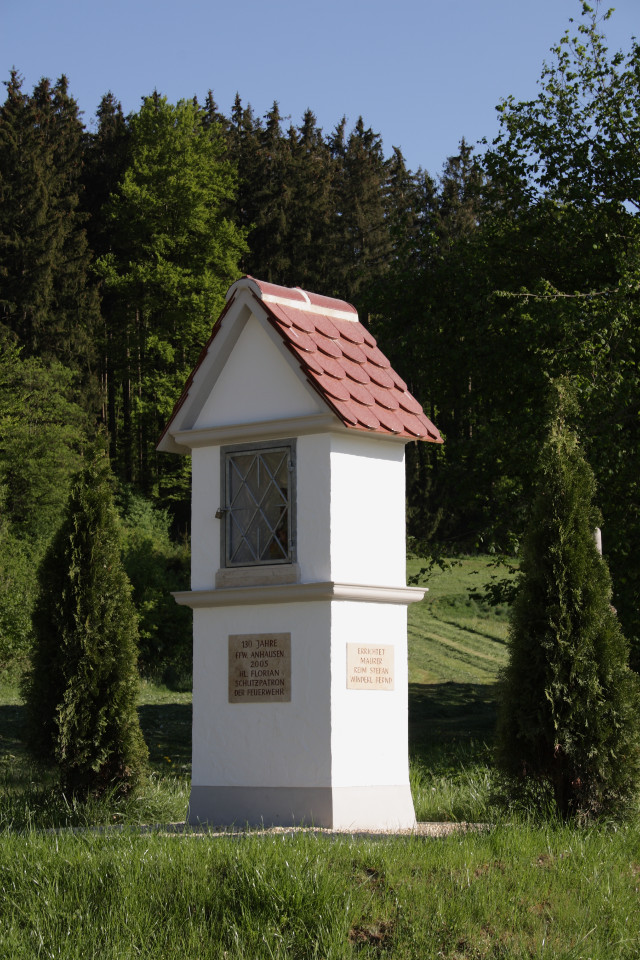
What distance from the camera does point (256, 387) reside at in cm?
1124

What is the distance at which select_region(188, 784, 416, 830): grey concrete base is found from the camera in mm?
10211

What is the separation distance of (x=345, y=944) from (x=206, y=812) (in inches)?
168

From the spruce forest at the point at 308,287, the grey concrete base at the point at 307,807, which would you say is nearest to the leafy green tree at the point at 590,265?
the spruce forest at the point at 308,287

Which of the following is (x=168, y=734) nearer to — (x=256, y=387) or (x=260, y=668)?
(x=260, y=668)

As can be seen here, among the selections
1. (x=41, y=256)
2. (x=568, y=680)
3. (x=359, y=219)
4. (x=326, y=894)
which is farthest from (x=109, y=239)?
(x=326, y=894)

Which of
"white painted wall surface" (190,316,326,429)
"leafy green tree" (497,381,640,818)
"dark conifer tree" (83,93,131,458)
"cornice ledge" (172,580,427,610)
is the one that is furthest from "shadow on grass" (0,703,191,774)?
"dark conifer tree" (83,93,131,458)

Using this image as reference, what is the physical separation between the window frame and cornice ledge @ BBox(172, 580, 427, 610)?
286 mm

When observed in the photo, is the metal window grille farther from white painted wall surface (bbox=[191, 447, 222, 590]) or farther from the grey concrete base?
the grey concrete base

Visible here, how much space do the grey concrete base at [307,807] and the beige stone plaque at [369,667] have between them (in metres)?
0.87

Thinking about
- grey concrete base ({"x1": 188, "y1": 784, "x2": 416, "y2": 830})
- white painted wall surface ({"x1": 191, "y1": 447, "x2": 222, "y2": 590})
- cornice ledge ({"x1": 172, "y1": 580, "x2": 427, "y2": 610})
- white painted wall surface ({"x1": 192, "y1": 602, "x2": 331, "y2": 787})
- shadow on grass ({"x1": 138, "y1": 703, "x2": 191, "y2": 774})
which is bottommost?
shadow on grass ({"x1": 138, "y1": 703, "x2": 191, "y2": 774})

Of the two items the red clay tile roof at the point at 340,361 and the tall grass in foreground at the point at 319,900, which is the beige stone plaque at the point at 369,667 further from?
the tall grass in foreground at the point at 319,900

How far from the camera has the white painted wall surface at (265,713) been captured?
10.4 metres

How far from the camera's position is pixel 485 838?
334 inches

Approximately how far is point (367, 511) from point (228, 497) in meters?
1.32
